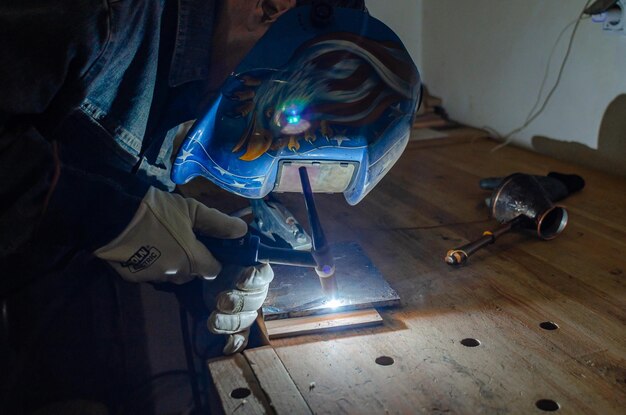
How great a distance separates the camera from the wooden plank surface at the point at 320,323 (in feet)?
3.45

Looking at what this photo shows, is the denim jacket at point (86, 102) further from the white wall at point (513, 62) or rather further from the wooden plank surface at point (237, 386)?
the white wall at point (513, 62)

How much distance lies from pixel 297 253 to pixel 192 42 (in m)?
0.40

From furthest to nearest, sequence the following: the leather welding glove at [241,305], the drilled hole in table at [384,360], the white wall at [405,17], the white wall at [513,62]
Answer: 1. the white wall at [405,17]
2. the white wall at [513,62]
3. the leather welding glove at [241,305]
4. the drilled hole in table at [384,360]

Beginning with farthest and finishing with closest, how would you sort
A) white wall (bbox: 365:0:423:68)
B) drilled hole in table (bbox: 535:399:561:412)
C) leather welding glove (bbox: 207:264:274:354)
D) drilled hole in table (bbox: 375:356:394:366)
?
white wall (bbox: 365:0:423:68) → leather welding glove (bbox: 207:264:274:354) → drilled hole in table (bbox: 375:356:394:366) → drilled hole in table (bbox: 535:399:561:412)

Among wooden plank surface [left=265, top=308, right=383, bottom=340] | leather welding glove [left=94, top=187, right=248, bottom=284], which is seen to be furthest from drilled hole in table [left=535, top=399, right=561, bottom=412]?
leather welding glove [left=94, top=187, right=248, bottom=284]

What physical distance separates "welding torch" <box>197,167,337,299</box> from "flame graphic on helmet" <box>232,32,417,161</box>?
0.12 m

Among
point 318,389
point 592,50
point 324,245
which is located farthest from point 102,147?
point 592,50

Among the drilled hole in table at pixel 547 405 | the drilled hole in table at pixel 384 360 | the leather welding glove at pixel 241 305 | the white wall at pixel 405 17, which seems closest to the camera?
the drilled hole in table at pixel 547 405

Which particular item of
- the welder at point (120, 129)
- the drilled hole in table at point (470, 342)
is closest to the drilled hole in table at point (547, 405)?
the drilled hole in table at point (470, 342)

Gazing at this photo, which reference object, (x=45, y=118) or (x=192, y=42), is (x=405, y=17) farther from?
(x=45, y=118)

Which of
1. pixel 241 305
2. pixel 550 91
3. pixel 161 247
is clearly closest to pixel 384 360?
pixel 241 305

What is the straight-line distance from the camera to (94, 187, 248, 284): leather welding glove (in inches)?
38.5

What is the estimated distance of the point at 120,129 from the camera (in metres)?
1.02

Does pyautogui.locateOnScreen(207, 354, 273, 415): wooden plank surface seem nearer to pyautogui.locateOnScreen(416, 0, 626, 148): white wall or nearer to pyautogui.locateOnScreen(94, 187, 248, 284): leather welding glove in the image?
pyautogui.locateOnScreen(94, 187, 248, 284): leather welding glove
